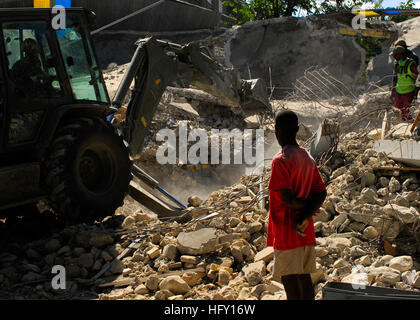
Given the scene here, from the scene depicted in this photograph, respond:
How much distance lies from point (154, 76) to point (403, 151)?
10.3ft

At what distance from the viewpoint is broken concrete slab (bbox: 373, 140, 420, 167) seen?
5.64 meters

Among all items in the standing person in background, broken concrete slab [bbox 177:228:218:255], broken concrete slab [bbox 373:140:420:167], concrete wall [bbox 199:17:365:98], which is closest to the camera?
broken concrete slab [bbox 177:228:218:255]

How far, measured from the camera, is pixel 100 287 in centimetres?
454

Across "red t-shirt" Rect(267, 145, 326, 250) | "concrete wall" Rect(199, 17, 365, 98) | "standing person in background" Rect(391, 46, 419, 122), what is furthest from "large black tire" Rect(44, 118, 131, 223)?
"concrete wall" Rect(199, 17, 365, 98)

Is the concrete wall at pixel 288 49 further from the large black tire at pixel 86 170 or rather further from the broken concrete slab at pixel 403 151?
the large black tire at pixel 86 170

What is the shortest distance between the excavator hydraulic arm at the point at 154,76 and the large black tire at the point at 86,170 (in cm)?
70

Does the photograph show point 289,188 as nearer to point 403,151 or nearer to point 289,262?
point 289,262

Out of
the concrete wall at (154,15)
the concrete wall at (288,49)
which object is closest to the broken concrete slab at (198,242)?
the concrete wall at (288,49)

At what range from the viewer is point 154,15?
17484 mm

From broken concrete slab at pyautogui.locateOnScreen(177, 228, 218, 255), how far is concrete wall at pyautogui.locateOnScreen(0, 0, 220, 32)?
1233cm

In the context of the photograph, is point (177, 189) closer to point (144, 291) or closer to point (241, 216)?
point (241, 216)

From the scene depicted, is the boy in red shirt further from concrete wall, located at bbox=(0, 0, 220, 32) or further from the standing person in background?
concrete wall, located at bbox=(0, 0, 220, 32)

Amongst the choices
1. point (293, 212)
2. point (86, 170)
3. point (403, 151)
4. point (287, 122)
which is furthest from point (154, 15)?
point (293, 212)
